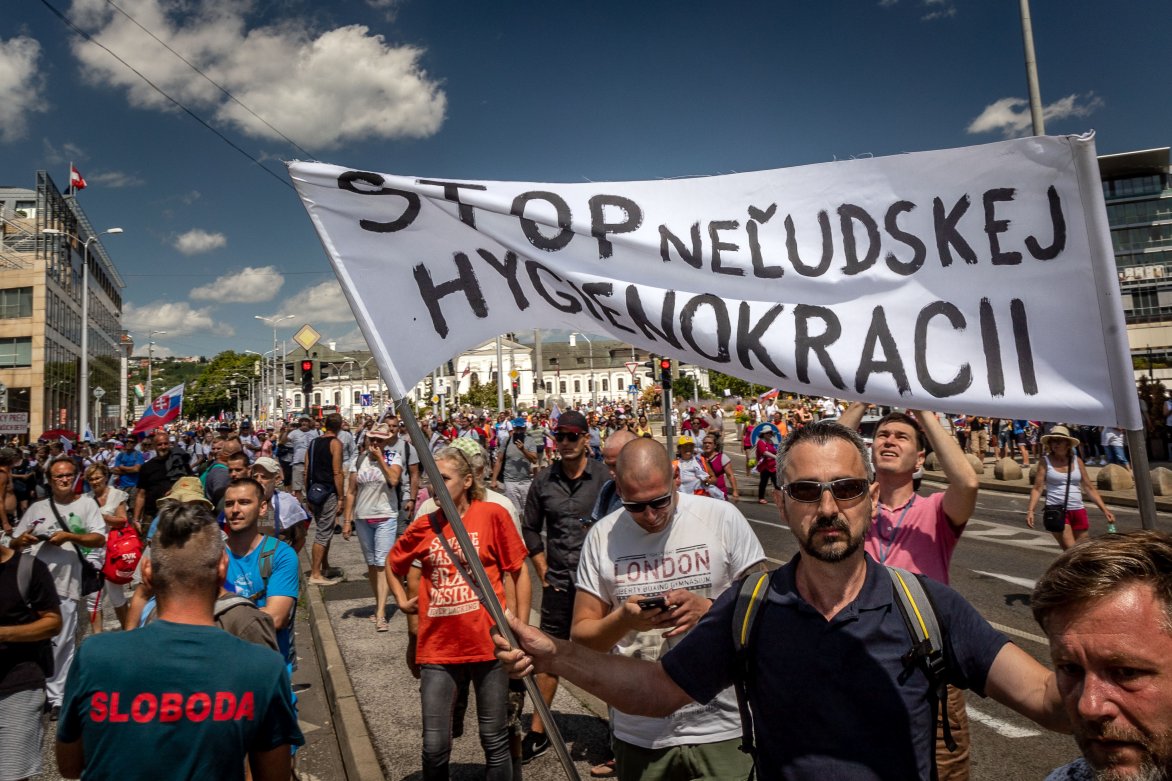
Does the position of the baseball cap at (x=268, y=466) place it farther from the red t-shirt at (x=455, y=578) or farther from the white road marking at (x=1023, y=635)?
the white road marking at (x=1023, y=635)

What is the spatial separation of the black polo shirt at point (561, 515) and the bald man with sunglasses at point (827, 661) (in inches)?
118

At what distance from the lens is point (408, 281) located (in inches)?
109

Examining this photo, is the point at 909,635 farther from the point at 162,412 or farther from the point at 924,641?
the point at 162,412

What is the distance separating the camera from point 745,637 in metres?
2.18

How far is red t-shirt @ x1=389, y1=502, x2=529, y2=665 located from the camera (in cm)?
419

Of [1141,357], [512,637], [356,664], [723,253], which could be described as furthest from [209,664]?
[1141,357]

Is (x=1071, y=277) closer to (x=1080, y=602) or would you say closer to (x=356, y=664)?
(x=1080, y=602)

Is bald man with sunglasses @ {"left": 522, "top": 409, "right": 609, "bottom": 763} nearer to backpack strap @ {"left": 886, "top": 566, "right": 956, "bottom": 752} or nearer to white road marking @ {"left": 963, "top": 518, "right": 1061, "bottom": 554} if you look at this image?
backpack strap @ {"left": 886, "top": 566, "right": 956, "bottom": 752}

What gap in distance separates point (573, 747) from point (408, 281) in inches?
136

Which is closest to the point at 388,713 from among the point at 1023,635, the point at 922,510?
the point at 922,510

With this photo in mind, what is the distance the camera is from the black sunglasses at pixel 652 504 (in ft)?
10.7

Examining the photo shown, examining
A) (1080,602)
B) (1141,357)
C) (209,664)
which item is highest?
(1141,357)

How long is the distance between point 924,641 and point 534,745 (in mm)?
3627

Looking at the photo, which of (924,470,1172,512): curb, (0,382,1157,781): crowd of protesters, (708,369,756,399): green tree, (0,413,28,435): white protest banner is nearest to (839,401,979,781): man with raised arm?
(0,382,1157,781): crowd of protesters
